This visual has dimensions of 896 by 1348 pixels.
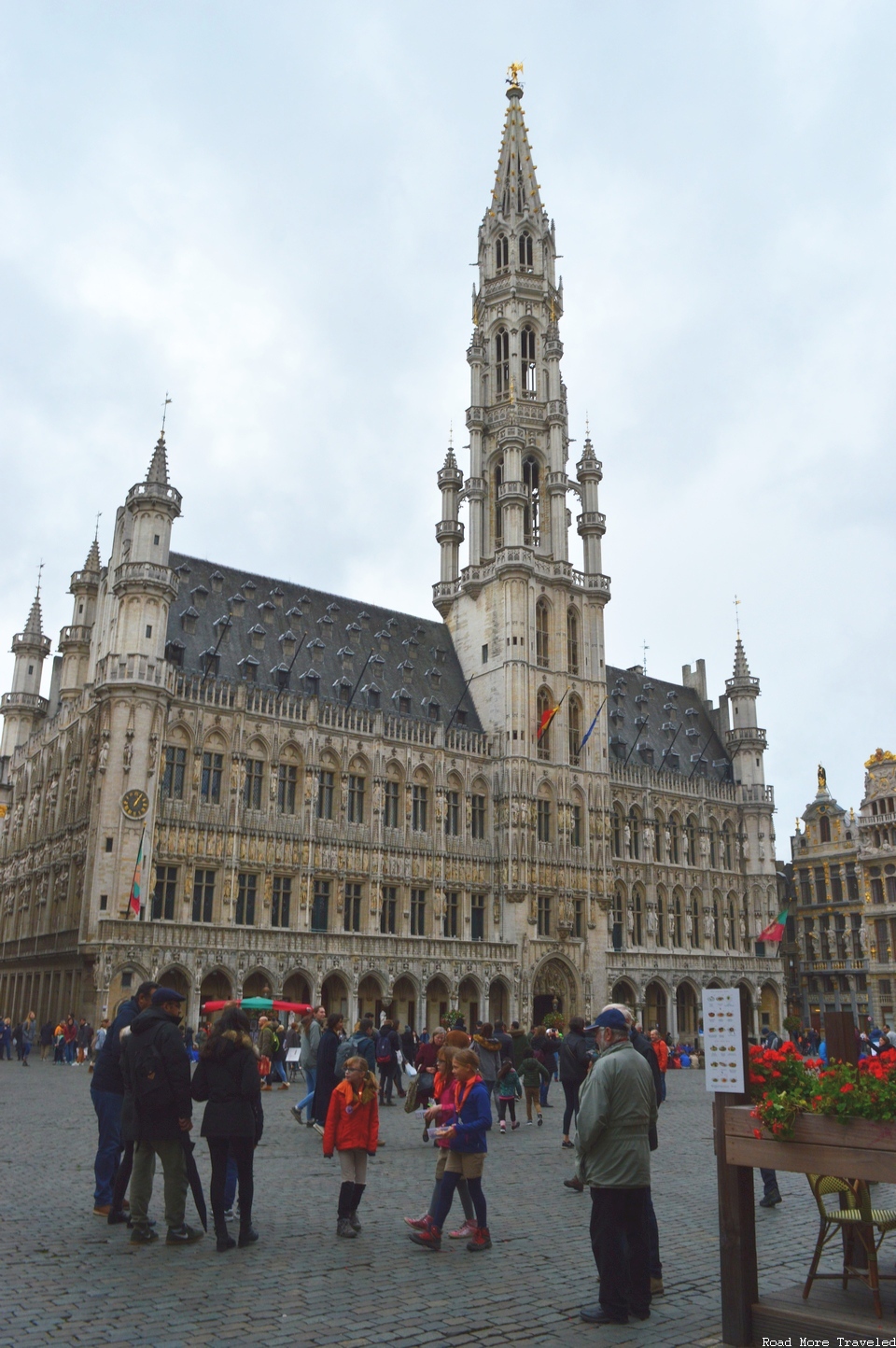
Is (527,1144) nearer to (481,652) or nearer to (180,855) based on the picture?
(180,855)

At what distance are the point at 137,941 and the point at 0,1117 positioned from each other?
20317 millimetres

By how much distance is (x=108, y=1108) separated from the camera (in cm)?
1071

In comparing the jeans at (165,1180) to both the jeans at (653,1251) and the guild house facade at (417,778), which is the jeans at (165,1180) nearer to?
the jeans at (653,1251)

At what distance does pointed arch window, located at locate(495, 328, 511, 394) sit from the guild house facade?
0.14 metres

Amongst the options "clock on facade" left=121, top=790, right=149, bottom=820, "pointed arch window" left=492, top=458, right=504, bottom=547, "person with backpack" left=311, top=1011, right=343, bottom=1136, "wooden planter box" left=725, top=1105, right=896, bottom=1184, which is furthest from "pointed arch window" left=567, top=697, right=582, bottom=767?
"wooden planter box" left=725, top=1105, right=896, bottom=1184

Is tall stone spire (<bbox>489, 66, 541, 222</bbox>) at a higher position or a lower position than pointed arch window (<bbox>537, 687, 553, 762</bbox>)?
higher

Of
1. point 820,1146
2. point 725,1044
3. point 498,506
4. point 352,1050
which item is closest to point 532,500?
point 498,506

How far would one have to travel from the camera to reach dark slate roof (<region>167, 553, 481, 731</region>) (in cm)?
4816

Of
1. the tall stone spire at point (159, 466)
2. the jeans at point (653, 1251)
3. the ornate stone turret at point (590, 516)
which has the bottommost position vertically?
the jeans at point (653, 1251)

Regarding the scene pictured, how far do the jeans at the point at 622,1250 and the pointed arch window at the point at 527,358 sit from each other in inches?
2371

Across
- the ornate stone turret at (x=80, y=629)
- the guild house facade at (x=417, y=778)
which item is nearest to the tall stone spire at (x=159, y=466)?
the guild house facade at (x=417, y=778)

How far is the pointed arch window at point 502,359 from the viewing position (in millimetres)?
64250

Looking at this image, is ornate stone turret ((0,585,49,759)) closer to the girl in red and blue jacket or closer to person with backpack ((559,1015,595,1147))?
person with backpack ((559,1015,595,1147))

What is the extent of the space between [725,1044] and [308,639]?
46.0m
